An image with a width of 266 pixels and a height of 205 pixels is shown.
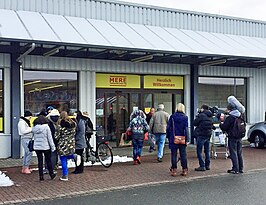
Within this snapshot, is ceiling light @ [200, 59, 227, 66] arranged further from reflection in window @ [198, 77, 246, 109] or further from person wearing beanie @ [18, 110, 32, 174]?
person wearing beanie @ [18, 110, 32, 174]

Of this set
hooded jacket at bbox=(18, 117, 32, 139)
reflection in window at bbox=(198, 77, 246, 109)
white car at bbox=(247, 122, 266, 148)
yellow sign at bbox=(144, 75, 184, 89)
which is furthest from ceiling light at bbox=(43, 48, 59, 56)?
white car at bbox=(247, 122, 266, 148)

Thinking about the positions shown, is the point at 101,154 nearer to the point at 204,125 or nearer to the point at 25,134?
the point at 25,134

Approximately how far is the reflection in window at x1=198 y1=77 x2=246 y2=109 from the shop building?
4cm

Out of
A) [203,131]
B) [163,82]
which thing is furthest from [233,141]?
[163,82]

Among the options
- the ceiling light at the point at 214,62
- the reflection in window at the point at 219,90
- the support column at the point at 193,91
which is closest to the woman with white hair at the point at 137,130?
the ceiling light at the point at 214,62

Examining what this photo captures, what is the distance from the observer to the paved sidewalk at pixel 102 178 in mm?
8766

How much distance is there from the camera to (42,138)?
9.88 m

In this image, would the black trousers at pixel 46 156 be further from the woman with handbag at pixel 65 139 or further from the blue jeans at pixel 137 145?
the blue jeans at pixel 137 145

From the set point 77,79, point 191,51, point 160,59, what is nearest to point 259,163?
point 191,51

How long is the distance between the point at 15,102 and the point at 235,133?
6.99 metres

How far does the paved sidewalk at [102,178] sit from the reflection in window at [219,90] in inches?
220

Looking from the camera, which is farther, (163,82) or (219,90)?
(219,90)

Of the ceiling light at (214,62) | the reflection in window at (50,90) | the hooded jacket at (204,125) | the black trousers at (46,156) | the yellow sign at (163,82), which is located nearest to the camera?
the black trousers at (46,156)

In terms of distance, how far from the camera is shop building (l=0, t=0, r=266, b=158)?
13.6 metres
